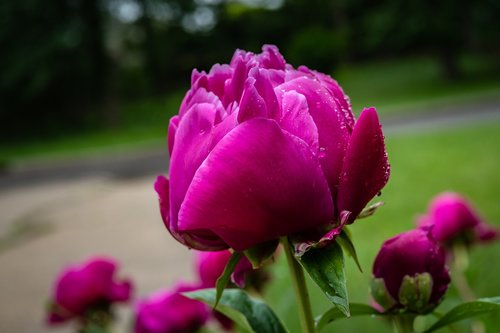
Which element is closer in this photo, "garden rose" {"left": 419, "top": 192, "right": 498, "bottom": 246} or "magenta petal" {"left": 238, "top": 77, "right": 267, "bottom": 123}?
"magenta petal" {"left": 238, "top": 77, "right": 267, "bottom": 123}

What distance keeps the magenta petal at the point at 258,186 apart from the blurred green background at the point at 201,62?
497 cm

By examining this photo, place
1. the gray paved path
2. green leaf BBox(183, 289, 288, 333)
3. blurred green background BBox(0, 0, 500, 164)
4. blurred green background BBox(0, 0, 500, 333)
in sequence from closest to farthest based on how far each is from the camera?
green leaf BBox(183, 289, 288, 333) < the gray paved path < blurred green background BBox(0, 0, 500, 333) < blurred green background BBox(0, 0, 500, 164)

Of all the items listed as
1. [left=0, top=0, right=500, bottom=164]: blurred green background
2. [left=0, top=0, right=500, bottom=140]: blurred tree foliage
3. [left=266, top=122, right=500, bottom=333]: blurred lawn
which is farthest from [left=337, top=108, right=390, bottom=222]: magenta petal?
[left=0, top=0, right=500, bottom=140]: blurred tree foliage

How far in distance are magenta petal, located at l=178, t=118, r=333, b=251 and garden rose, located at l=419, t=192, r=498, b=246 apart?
60 centimetres

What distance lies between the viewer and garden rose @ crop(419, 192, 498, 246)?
3.01 feet

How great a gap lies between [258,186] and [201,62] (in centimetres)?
2208

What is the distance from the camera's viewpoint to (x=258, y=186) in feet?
1.14

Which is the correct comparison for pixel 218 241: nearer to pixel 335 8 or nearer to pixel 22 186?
pixel 22 186

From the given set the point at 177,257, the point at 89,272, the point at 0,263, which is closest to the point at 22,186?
the point at 0,263

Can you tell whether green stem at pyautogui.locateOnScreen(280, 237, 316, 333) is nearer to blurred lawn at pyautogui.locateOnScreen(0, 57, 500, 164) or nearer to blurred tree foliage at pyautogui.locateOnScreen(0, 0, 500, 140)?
blurred lawn at pyautogui.locateOnScreen(0, 57, 500, 164)

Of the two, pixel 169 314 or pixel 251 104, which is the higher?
pixel 251 104

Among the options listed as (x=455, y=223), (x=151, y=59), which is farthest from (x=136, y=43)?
(x=455, y=223)

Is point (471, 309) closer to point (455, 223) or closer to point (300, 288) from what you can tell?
point (300, 288)

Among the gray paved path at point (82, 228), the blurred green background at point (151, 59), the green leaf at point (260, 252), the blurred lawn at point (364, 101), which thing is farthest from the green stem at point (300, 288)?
the blurred green background at point (151, 59)
